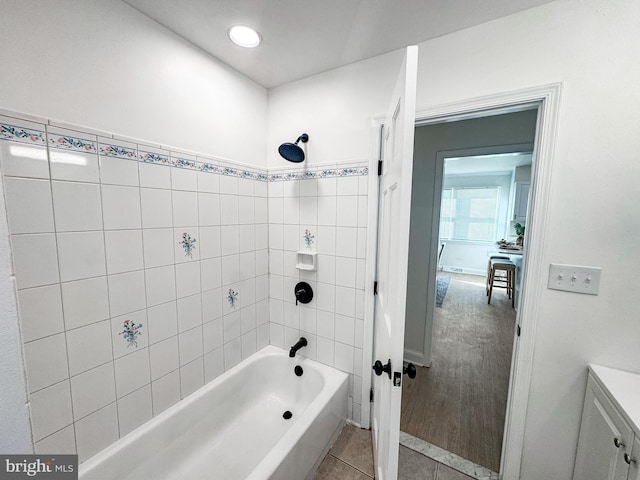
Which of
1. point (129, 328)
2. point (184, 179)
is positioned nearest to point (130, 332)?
point (129, 328)

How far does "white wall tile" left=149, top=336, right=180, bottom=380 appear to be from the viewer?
1.30 m

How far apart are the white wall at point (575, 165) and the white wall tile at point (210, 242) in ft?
4.83

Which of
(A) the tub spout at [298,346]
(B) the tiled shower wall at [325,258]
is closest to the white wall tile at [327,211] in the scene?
(B) the tiled shower wall at [325,258]

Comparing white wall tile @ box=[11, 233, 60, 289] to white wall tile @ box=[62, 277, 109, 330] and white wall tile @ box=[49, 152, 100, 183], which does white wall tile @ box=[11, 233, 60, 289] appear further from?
white wall tile @ box=[49, 152, 100, 183]

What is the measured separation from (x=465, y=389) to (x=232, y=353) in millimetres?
1939

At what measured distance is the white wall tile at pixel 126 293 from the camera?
1.14m

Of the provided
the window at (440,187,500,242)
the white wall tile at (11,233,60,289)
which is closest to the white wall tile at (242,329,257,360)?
the white wall tile at (11,233,60,289)

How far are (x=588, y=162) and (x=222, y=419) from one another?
7.84 ft

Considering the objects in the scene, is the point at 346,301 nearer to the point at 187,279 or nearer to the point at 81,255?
the point at 187,279

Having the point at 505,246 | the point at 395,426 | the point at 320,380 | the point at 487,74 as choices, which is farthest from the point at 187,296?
the point at 505,246

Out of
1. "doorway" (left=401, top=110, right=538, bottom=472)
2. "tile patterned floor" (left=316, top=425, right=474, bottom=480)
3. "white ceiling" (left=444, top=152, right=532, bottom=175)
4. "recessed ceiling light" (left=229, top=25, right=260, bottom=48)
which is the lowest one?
"tile patterned floor" (left=316, top=425, right=474, bottom=480)

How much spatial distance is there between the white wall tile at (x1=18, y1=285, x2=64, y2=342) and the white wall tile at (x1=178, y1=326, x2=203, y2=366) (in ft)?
1.80

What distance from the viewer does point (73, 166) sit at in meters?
1.00

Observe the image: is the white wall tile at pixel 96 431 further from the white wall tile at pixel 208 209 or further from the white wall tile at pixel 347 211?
the white wall tile at pixel 347 211
